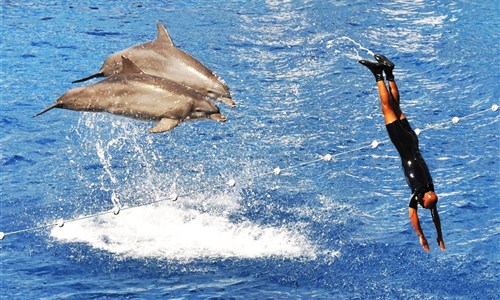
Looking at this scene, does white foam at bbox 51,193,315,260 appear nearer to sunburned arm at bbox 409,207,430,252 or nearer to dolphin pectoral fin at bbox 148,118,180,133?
sunburned arm at bbox 409,207,430,252

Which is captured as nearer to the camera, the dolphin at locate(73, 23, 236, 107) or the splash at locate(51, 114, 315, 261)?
the dolphin at locate(73, 23, 236, 107)

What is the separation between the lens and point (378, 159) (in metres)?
10.2

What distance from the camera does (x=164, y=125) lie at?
616 cm

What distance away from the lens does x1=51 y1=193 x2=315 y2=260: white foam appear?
8.34 m

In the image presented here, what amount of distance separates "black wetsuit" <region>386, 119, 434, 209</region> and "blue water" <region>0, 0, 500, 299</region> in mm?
1088

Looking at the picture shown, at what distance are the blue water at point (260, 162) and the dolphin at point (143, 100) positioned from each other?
0.65m

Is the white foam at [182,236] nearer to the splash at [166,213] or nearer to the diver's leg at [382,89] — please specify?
the splash at [166,213]

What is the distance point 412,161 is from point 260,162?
12.8 feet

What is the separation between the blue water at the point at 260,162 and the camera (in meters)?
8.02

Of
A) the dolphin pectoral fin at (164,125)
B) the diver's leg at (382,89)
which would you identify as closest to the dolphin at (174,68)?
the dolphin pectoral fin at (164,125)

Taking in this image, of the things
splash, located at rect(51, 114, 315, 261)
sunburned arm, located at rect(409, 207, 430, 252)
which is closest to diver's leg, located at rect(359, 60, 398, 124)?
sunburned arm, located at rect(409, 207, 430, 252)

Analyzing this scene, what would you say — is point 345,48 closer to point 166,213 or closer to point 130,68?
point 166,213

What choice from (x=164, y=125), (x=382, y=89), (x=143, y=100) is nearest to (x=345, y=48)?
(x=382, y=89)

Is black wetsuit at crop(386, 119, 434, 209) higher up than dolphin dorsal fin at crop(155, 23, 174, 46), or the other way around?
dolphin dorsal fin at crop(155, 23, 174, 46)
